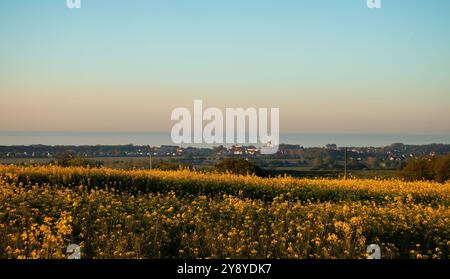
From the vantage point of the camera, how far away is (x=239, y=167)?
114ft

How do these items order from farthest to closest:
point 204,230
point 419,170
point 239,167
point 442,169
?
1. point 419,170
2. point 442,169
3. point 239,167
4. point 204,230

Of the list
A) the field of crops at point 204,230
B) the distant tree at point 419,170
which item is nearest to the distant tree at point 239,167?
the distant tree at point 419,170

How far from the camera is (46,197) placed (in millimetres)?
16625

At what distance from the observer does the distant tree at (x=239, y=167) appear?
34.6 m

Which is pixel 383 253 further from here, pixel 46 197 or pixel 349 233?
pixel 46 197

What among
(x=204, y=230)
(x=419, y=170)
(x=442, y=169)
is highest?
Answer: (x=204, y=230)

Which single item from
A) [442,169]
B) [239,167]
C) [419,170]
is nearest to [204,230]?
[239,167]

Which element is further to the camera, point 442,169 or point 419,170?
point 419,170

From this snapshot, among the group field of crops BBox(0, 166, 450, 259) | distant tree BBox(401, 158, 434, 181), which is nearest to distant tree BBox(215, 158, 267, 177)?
distant tree BBox(401, 158, 434, 181)

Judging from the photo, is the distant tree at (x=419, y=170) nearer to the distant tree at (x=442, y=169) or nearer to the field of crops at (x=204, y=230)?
the distant tree at (x=442, y=169)

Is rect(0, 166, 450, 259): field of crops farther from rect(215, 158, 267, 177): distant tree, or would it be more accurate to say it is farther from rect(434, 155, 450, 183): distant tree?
rect(434, 155, 450, 183): distant tree

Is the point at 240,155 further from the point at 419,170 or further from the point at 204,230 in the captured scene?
the point at 204,230

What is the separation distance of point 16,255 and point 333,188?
15.5 m
